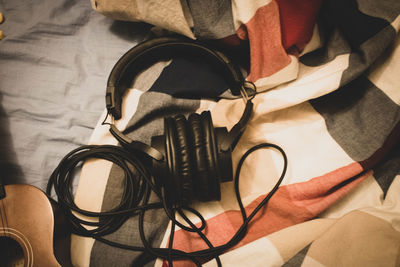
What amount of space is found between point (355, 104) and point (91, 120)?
26.9 inches

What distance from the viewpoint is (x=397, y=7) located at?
52cm

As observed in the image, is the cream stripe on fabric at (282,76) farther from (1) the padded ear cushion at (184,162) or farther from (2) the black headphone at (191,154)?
(1) the padded ear cushion at (184,162)

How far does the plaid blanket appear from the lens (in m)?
0.49

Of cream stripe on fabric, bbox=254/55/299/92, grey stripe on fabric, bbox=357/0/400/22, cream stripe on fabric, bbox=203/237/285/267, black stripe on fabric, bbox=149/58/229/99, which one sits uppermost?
grey stripe on fabric, bbox=357/0/400/22

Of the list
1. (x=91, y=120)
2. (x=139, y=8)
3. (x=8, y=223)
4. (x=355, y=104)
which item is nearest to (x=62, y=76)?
(x=91, y=120)

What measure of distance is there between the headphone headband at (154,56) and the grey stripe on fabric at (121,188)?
0.06 m

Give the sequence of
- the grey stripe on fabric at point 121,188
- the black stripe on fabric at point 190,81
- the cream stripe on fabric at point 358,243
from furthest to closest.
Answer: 1. the black stripe on fabric at point 190,81
2. the grey stripe on fabric at point 121,188
3. the cream stripe on fabric at point 358,243

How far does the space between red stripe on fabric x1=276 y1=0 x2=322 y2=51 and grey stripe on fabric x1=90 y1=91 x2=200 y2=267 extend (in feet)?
0.91

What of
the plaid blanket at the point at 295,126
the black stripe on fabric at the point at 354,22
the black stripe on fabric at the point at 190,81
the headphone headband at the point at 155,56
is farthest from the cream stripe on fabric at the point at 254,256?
the black stripe on fabric at the point at 354,22

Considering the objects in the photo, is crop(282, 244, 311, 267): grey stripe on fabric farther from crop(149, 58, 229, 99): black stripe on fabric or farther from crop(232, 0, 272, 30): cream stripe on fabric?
crop(232, 0, 272, 30): cream stripe on fabric

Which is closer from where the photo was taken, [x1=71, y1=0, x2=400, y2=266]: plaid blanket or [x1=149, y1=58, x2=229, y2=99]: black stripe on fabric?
[x1=71, y1=0, x2=400, y2=266]: plaid blanket

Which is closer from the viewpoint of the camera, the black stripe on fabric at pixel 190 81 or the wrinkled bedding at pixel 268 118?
the wrinkled bedding at pixel 268 118

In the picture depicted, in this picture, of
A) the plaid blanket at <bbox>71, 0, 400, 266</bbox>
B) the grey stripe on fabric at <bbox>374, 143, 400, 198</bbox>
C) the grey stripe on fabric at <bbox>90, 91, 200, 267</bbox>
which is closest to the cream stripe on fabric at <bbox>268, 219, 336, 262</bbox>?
the plaid blanket at <bbox>71, 0, 400, 266</bbox>

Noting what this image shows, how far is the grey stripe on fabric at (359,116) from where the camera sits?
527 mm
